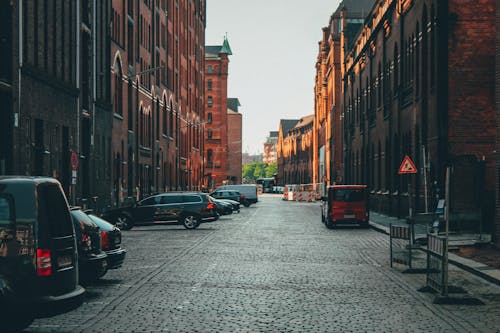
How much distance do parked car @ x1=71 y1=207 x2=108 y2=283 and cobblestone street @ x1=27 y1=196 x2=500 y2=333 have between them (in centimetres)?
37

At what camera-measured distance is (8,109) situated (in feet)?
93.4

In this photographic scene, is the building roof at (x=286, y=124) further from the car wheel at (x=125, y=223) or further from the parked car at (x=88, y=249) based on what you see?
the parked car at (x=88, y=249)

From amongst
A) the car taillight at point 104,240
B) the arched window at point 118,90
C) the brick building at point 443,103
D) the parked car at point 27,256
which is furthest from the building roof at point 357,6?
the parked car at point 27,256

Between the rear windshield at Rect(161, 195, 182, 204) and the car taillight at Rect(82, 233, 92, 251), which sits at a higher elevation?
the rear windshield at Rect(161, 195, 182, 204)

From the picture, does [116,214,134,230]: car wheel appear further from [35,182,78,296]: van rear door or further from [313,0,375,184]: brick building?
[313,0,375,184]: brick building

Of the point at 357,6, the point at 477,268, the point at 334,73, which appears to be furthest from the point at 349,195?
the point at 357,6

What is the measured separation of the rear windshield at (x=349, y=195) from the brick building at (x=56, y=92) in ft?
34.7

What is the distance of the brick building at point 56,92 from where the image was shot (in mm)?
28609

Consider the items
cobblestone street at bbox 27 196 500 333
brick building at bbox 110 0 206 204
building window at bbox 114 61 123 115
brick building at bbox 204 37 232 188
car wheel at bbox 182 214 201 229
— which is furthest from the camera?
brick building at bbox 204 37 232 188

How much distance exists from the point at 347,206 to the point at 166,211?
23.9ft

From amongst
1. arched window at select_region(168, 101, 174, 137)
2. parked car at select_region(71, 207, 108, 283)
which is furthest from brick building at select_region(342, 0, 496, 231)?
arched window at select_region(168, 101, 174, 137)

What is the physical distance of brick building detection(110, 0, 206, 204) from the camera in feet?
168

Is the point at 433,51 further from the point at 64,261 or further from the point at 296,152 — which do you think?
the point at 296,152

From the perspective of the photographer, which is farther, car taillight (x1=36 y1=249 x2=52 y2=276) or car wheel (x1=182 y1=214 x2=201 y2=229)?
car wheel (x1=182 y1=214 x2=201 y2=229)
